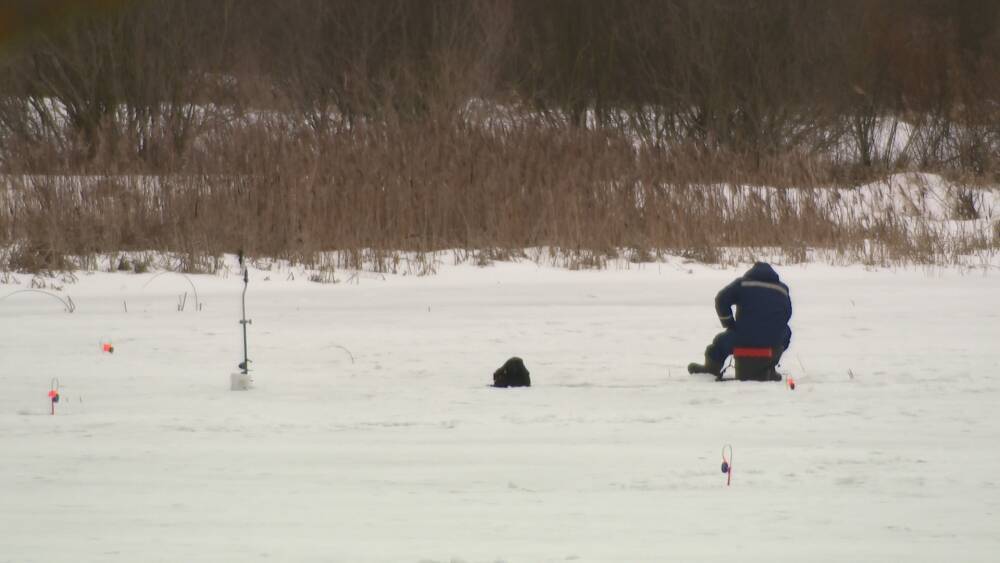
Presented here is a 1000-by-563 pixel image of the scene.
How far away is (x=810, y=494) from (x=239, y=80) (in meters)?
16.4

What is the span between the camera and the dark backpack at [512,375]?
21.5ft

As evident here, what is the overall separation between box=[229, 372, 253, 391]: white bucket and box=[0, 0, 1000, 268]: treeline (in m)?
2.29

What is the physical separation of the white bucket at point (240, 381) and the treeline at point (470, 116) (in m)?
2.29

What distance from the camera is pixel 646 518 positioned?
13.0 ft

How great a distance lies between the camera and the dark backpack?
655cm

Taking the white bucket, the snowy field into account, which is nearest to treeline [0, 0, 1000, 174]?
the snowy field

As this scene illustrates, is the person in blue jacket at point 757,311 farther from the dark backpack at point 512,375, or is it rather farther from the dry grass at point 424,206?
the dry grass at point 424,206

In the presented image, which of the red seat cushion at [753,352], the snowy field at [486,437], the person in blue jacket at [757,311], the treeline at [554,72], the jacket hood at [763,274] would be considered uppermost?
the treeline at [554,72]

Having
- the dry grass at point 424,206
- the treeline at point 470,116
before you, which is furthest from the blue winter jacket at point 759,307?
the dry grass at point 424,206

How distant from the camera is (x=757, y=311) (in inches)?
261

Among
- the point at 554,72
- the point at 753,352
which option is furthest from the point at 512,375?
the point at 554,72

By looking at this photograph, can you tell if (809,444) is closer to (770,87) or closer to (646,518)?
(646,518)

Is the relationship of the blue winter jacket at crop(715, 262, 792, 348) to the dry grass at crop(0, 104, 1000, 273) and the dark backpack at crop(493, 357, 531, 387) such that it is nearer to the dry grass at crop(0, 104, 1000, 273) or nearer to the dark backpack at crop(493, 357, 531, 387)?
the dark backpack at crop(493, 357, 531, 387)

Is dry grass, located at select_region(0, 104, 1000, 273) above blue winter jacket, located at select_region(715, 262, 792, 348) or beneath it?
above
